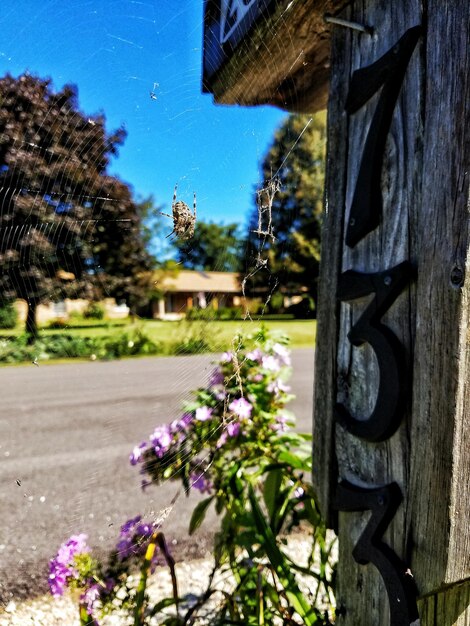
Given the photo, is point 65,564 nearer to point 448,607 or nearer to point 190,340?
point 190,340

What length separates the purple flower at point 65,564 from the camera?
1418 millimetres

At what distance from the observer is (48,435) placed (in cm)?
435

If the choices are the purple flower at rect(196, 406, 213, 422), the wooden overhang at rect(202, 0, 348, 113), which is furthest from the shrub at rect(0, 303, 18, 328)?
the purple flower at rect(196, 406, 213, 422)

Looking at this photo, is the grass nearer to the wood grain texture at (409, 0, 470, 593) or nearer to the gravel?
the wood grain texture at (409, 0, 470, 593)

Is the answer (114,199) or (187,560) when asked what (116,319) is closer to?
(114,199)

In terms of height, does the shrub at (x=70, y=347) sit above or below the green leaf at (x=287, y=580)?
above

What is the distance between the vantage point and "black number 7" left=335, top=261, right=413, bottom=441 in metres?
1.05

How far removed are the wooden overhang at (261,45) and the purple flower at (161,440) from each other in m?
1.05

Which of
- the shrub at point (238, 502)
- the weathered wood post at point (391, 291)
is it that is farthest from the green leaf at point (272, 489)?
the weathered wood post at point (391, 291)

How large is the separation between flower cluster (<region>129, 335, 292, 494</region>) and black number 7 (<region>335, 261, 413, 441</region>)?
574 millimetres

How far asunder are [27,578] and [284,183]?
1991mm

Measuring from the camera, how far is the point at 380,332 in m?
1.08

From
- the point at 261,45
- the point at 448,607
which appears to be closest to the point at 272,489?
the point at 448,607

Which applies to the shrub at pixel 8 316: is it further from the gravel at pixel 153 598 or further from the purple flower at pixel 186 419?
the gravel at pixel 153 598
